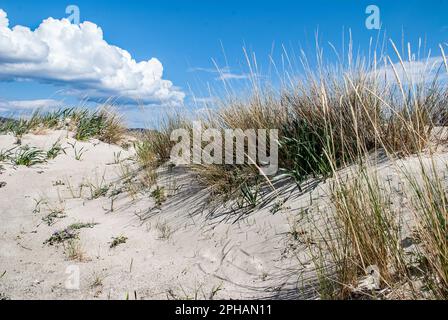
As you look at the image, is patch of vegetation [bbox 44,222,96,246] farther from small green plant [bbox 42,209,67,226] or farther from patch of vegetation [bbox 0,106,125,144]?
patch of vegetation [bbox 0,106,125,144]

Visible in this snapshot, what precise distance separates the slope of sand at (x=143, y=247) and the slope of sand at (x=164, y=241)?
1 centimetres

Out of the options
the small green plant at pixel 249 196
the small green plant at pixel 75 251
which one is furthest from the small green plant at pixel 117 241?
the small green plant at pixel 249 196

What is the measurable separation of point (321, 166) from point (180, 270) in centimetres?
162

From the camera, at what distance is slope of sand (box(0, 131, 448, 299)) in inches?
119

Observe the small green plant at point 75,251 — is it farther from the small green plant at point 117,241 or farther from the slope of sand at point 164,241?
the small green plant at point 117,241

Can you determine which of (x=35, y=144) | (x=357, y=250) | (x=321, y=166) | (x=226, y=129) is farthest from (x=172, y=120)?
(x=357, y=250)

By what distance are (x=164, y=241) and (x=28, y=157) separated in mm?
4220

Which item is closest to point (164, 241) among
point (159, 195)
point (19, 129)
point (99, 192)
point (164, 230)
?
point (164, 230)

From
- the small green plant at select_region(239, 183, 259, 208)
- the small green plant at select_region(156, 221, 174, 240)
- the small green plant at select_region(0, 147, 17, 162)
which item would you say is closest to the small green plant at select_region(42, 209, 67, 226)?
the small green plant at select_region(156, 221, 174, 240)

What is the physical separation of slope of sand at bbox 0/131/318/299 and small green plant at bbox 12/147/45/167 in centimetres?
77

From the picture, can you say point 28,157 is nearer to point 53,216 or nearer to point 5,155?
point 5,155

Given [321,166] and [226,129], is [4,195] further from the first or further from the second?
[321,166]
